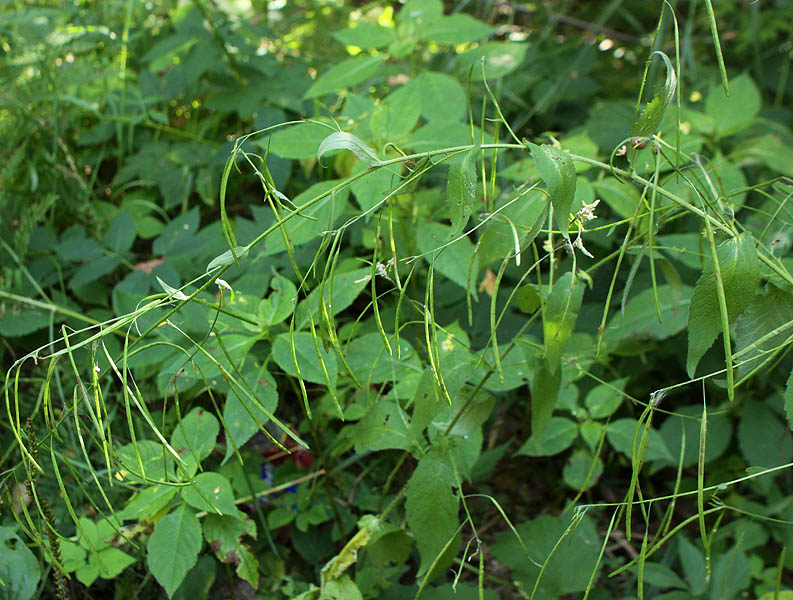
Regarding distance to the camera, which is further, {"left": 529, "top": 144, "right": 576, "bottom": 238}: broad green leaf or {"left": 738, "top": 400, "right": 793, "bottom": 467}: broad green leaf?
{"left": 738, "top": 400, "right": 793, "bottom": 467}: broad green leaf

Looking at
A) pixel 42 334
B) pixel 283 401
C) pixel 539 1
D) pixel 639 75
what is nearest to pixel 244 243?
pixel 283 401

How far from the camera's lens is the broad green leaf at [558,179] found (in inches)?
29.3

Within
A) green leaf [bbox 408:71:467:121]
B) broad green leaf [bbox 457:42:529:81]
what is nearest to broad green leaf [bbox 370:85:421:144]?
green leaf [bbox 408:71:467:121]

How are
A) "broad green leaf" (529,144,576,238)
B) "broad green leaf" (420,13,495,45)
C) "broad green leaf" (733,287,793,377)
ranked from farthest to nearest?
1. "broad green leaf" (420,13,495,45)
2. "broad green leaf" (733,287,793,377)
3. "broad green leaf" (529,144,576,238)

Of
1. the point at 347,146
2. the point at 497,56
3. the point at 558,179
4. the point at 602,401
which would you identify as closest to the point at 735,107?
the point at 497,56

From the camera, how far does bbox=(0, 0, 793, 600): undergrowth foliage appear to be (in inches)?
34.8

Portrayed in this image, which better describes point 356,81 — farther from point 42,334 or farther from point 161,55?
point 42,334

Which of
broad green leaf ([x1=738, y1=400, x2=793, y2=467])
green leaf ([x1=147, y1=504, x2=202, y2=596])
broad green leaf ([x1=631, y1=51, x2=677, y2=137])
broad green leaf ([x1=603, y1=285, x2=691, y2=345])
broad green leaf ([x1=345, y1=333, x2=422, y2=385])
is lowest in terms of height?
broad green leaf ([x1=738, y1=400, x2=793, y2=467])

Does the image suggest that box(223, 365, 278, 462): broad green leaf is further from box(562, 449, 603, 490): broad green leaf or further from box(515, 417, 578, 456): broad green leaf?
box(562, 449, 603, 490): broad green leaf

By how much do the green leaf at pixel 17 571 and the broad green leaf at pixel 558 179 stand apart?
3.12 feet

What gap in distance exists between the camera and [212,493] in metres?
1.11

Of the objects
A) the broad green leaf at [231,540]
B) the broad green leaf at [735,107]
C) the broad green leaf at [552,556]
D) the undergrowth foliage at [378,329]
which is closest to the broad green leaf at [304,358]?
the undergrowth foliage at [378,329]

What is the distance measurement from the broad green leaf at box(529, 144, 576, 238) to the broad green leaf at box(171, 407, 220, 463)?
709 millimetres

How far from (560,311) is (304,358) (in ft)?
1.44
